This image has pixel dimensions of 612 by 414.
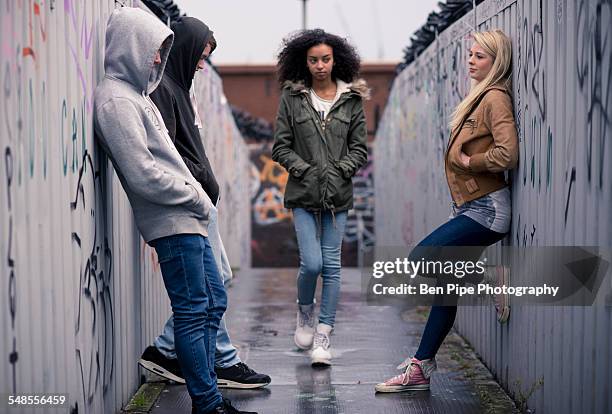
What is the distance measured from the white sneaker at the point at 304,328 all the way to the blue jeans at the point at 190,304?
191 cm

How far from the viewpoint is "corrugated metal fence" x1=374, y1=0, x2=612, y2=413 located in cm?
397

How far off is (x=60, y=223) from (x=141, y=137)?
585 millimetres

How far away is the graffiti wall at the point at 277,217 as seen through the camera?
84.9 feet

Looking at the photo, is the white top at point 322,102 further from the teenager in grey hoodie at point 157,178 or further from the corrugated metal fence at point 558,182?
the teenager in grey hoodie at point 157,178

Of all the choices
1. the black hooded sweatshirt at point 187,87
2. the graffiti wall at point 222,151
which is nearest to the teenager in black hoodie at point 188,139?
the black hooded sweatshirt at point 187,87

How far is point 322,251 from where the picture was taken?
6.74m

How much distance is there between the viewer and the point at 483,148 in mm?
5500

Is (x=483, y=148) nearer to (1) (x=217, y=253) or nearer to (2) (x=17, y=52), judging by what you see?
(1) (x=217, y=253)

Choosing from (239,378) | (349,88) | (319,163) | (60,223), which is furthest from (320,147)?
(60,223)

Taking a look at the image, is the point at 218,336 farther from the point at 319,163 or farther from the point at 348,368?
the point at 319,163

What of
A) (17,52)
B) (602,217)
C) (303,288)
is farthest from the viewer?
(303,288)

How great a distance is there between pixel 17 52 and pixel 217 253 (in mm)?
2314

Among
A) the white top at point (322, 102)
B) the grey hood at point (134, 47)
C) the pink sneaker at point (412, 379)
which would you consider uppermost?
the grey hood at point (134, 47)

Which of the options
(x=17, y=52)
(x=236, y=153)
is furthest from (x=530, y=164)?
(x=236, y=153)
